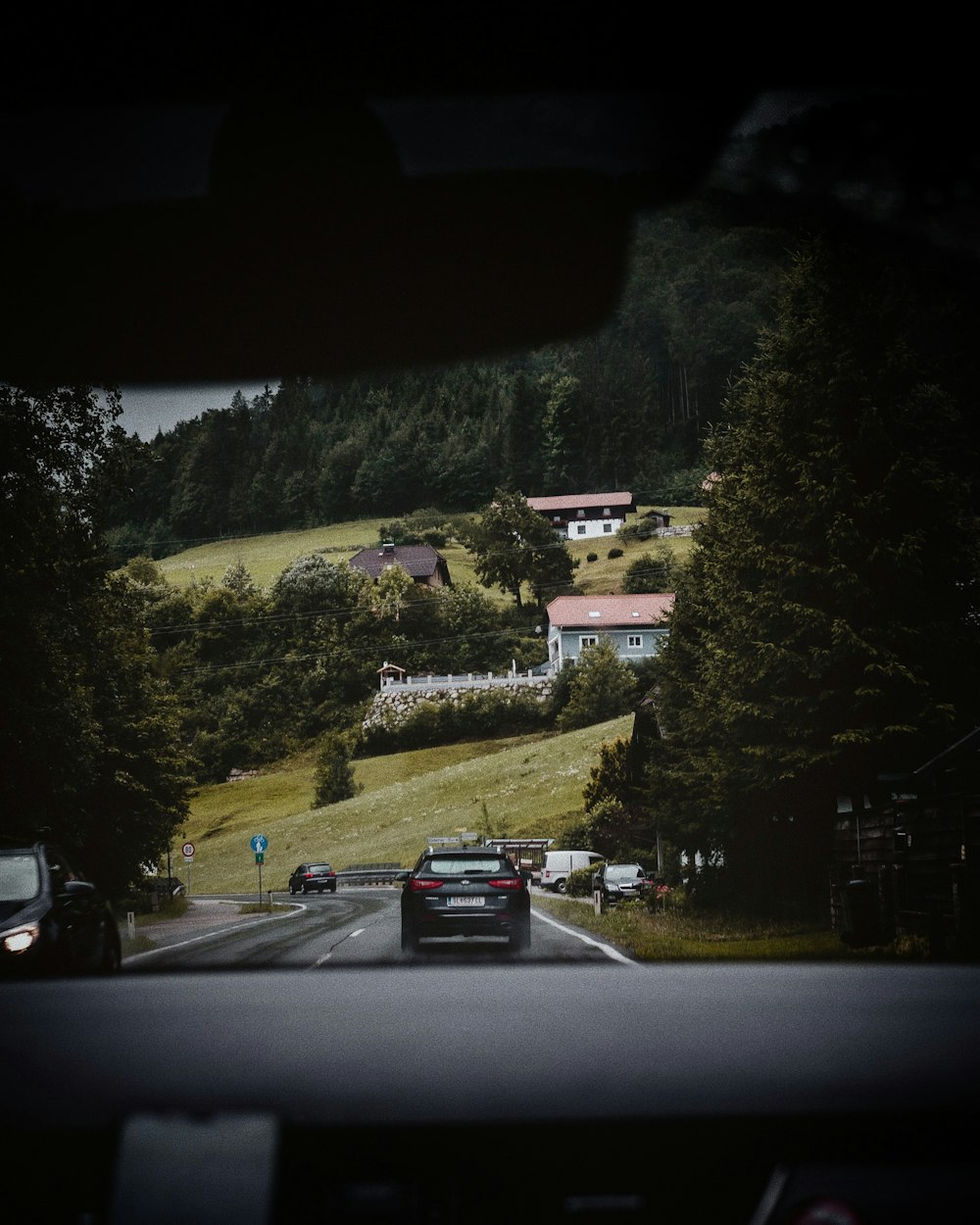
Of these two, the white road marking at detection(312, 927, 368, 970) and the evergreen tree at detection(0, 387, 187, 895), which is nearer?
the white road marking at detection(312, 927, 368, 970)

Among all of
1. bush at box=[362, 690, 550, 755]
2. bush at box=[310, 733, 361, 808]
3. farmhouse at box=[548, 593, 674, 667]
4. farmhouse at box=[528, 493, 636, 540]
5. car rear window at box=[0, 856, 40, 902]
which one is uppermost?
farmhouse at box=[528, 493, 636, 540]

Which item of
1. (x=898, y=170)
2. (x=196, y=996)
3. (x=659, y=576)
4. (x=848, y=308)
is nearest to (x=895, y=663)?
(x=659, y=576)

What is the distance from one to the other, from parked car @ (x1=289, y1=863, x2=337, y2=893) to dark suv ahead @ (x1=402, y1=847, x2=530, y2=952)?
159 cm

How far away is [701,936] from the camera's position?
17453mm

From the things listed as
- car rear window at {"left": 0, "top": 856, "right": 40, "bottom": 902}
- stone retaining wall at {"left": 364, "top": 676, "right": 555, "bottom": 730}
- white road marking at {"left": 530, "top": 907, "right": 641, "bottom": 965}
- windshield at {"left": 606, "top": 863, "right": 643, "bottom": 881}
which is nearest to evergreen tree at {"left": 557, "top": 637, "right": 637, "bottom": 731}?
stone retaining wall at {"left": 364, "top": 676, "right": 555, "bottom": 730}

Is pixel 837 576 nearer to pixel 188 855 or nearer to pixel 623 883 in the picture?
pixel 188 855

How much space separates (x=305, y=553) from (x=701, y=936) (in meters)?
7.23

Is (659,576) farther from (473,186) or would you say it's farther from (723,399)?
(473,186)

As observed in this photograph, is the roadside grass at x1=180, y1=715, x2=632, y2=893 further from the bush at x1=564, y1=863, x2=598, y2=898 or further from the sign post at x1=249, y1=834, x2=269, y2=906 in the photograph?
the bush at x1=564, y1=863, x2=598, y2=898

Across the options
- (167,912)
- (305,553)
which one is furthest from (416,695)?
(167,912)

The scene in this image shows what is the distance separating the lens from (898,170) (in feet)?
21.3

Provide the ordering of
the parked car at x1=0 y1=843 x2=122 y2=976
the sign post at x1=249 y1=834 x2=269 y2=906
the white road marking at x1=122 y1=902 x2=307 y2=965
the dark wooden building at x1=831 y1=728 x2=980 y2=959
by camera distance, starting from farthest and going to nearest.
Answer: the sign post at x1=249 y1=834 x2=269 y2=906 → the white road marking at x1=122 y1=902 x2=307 y2=965 → the dark wooden building at x1=831 y1=728 x2=980 y2=959 → the parked car at x1=0 y1=843 x2=122 y2=976

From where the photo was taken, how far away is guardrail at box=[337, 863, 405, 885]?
1738 centimetres

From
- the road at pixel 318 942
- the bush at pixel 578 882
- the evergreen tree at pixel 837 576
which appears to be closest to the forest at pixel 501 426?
the evergreen tree at pixel 837 576
